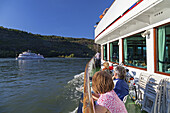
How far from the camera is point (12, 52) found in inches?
2997

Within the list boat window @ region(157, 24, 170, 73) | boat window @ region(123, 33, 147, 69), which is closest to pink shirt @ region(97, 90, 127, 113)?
boat window @ region(157, 24, 170, 73)

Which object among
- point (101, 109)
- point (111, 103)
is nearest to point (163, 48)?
point (111, 103)

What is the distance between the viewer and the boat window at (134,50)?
3889 mm

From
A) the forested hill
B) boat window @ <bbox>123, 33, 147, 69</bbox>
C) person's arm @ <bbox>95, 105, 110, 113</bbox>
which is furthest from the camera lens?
the forested hill

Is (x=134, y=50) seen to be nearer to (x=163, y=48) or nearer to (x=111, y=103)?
(x=163, y=48)

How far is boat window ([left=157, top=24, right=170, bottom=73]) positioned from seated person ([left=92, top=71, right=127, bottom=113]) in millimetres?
2099

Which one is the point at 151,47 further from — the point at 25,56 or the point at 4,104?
the point at 25,56

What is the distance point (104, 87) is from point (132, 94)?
2.73 m

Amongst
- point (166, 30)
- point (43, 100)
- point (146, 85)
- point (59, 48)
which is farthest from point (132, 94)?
point (59, 48)

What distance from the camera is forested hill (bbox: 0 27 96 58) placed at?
7738 cm

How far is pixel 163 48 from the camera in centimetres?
262

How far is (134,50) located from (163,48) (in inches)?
75.9

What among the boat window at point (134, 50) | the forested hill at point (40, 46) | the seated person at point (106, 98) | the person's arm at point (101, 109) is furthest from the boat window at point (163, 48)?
the forested hill at point (40, 46)

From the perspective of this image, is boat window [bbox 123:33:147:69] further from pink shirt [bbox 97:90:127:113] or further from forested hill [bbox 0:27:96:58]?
forested hill [bbox 0:27:96:58]
